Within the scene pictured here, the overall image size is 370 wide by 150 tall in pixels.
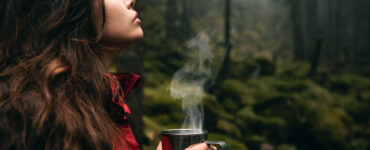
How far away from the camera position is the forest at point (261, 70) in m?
5.86

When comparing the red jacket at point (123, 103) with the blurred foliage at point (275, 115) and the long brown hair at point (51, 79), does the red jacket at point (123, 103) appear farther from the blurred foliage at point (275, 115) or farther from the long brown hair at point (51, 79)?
the blurred foliage at point (275, 115)

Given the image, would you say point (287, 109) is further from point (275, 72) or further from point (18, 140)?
point (18, 140)

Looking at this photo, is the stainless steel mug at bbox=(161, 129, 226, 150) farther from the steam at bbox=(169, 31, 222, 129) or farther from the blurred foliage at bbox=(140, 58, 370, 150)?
the blurred foliage at bbox=(140, 58, 370, 150)

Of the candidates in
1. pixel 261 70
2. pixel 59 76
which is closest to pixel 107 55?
pixel 59 76

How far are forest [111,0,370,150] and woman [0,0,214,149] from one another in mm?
812

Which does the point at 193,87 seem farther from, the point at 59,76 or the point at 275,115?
the point at 275,115

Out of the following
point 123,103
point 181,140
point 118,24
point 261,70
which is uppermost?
point 118,24

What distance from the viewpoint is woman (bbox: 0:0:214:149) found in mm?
927

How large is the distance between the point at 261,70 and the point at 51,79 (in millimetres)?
10899

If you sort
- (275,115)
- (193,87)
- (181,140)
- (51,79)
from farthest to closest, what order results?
(275,115), (193,87), (181,140), (51,79)

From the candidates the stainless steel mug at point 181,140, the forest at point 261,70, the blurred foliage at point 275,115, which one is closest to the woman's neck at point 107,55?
the stainless steel mug at point 181,140

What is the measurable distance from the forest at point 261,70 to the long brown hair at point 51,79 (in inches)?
35.6

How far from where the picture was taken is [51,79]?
1007 millimetres

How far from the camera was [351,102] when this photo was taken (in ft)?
29.8
